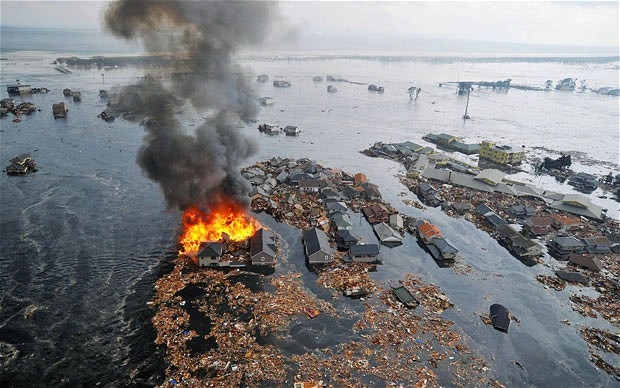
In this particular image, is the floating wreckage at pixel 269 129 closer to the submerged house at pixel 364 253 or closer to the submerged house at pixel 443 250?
the submerged house at pixel 364 253

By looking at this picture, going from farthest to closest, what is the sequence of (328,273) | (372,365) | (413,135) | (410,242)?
1. (413,135)
2. (410,242)
3. (328,273)
4. (372,365)

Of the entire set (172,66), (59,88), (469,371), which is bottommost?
(469,371)

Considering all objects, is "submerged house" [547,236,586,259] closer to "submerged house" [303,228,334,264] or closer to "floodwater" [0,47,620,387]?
"floodwater" [0,47,620,387]

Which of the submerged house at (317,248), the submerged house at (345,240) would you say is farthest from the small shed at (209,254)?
the submerged house at (345,240)

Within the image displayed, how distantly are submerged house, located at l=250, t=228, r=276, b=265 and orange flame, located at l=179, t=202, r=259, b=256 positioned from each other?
207cm

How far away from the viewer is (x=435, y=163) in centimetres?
5803

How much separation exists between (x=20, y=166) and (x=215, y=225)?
28436 millimetres

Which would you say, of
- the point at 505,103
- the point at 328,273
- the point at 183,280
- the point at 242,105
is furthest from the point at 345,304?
A: the point at 505,103

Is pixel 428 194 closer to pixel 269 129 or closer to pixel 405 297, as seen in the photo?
pixel 405 297

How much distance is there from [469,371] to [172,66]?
3872 centimetres

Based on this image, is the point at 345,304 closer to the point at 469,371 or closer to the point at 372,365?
the point at 372,365

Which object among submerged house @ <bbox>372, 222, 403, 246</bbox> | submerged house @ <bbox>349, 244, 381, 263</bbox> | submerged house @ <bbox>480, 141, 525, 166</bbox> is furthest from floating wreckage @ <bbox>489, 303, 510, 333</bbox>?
submerged house @ <bbox>480, 141, 525, 166</bbox>

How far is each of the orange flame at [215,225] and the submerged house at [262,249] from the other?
81.6 inches

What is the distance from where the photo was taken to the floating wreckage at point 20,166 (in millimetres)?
45375
